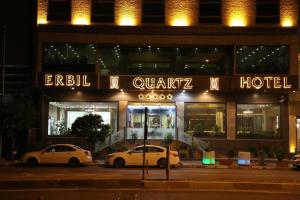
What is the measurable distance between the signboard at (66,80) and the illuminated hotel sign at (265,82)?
1135 centimetres

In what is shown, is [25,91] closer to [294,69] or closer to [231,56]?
[231,56]

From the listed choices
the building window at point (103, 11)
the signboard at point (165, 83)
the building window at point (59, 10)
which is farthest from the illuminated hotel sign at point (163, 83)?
the building window at point (59, 10)

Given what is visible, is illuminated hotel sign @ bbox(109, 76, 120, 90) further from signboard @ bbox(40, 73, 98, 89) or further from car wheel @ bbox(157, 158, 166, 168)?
car wheel @ bbox(157, 158, 166, 168)

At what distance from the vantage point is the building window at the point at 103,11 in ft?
138

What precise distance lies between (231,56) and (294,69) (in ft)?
15.8

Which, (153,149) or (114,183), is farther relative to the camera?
(153,149)

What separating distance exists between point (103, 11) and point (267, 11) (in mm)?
12862

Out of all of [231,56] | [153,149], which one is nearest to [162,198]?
[153,149]

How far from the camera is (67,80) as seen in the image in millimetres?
39312

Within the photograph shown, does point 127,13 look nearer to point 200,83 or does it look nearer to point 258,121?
point 200,83

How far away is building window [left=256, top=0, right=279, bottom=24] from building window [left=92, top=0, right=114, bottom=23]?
11453 millimetres

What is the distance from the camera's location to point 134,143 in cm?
4044

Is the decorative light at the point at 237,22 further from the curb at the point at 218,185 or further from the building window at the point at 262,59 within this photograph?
the curb at the point at 218,185

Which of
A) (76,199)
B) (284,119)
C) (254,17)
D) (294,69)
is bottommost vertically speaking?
(76,199)
